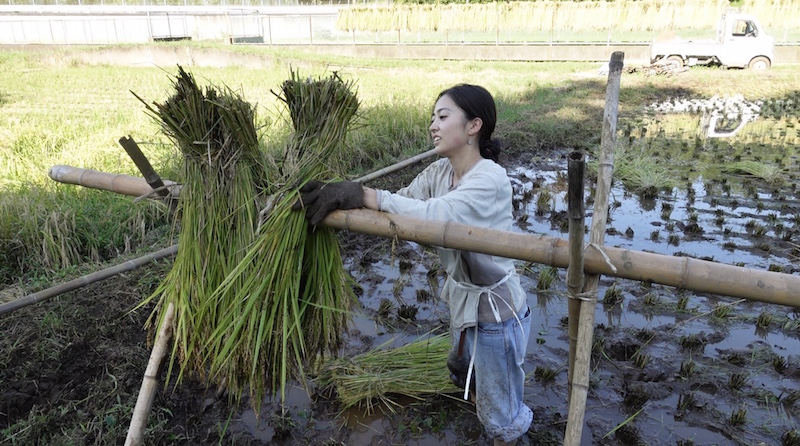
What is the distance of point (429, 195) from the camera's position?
2211 millimetres

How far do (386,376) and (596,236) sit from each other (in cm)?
153

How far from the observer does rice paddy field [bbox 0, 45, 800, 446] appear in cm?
251

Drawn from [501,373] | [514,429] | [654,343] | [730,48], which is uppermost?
[730,48]

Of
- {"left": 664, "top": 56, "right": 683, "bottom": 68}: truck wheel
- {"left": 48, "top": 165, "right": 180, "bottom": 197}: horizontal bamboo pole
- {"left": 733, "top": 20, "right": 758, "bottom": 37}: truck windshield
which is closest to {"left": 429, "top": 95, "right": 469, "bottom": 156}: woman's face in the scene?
{"left": 48, "top": 165, "right": 180, "bottom": 197}: horizontal bamboo pole

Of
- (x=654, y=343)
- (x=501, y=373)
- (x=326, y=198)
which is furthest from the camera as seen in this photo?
(x=654, y=343)

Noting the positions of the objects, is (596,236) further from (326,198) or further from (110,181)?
(110,181)

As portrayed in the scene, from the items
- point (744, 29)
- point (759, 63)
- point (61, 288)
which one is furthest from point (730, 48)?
point (61, 288)

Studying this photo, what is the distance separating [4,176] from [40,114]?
13.0ft

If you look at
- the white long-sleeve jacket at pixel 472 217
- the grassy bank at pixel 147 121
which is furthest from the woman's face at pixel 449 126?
the grassy bank at pixel 147 121

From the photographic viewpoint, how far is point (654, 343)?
318 cm

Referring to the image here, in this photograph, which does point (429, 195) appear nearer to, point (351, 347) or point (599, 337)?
point (351, 347)

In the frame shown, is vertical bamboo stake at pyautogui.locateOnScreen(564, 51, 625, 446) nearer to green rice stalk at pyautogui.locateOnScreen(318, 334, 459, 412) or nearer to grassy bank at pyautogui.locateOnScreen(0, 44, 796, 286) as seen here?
grassy bank at pyautogui.locateOnScreen(0, 44, 796, 286)

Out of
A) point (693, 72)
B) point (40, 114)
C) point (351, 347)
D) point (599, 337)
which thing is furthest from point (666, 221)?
point (693, 72)

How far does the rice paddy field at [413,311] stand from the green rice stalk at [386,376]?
0.09 feet
